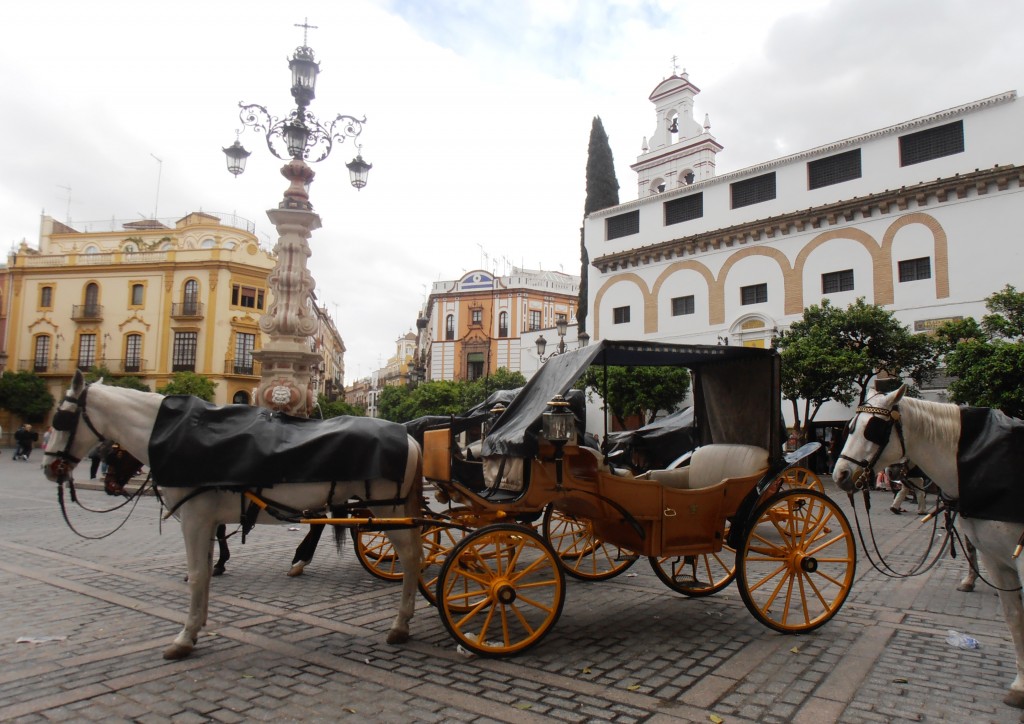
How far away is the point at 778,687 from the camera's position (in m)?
4.26

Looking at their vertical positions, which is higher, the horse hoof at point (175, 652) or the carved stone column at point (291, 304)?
the carved stone column at point (291, 304)

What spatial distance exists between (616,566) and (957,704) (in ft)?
12.7

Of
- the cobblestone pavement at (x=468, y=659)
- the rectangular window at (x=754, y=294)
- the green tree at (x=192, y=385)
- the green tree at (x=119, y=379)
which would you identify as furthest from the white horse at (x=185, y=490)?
the green tree at (x=119, y=379)

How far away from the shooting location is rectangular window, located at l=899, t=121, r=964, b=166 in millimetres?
22875

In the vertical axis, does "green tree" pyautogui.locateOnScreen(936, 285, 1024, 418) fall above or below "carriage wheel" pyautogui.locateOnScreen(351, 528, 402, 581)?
above

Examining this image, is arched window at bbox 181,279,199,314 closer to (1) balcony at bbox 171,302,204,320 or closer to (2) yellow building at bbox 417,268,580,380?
(1) balcony at bbox 171,302,204,320

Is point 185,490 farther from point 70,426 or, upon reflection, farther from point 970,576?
point 970,576

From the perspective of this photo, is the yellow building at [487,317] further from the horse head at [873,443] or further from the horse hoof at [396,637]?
the horse head at [873,443]

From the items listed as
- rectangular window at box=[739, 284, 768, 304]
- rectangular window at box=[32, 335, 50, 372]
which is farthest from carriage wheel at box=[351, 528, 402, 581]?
rectangular window at box=[32, 335, 50, 372]

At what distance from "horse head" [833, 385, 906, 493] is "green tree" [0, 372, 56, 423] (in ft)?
162

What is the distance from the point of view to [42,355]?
45.8m

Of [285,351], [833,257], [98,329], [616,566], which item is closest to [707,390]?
[616,566]

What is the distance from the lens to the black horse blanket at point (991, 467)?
160 inches

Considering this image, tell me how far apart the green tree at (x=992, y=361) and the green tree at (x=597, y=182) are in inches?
803
